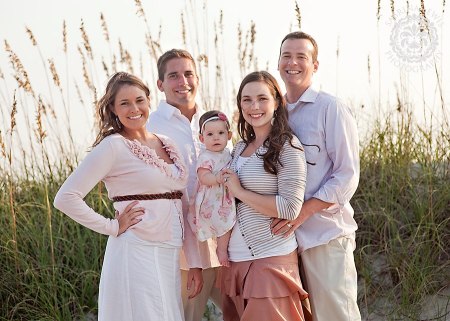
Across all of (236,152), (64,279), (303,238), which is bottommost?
(64,279)

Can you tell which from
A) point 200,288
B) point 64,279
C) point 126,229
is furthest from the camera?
point 64,279

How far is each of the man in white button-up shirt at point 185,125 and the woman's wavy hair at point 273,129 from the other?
16.5 inches

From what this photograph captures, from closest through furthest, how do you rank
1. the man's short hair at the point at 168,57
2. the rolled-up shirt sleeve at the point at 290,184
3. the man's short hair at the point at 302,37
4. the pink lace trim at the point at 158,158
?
the rolled-up shirt sleeve at the point at 290,184 < the pink lace trim at the point at 158,158 < the man's short hair at the point at 302,37 < the man's short hair at the point at 168,57

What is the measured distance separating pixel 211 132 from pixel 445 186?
247cm

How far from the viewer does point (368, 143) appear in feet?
20.3

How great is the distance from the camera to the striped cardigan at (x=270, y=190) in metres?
3.54

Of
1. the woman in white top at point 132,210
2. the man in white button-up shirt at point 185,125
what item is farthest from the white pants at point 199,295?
the woman in white top at point 132,210

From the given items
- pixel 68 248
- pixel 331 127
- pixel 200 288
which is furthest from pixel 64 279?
pixel 331 127

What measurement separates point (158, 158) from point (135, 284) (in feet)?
1.90

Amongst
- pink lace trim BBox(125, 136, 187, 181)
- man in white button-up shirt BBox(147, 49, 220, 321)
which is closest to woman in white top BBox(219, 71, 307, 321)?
pink lace trim BBox(125, 136, 187, 181)

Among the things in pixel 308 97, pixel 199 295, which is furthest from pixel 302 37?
pixel 199 295

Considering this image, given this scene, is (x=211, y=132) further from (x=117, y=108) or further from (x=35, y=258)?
(x=35, y=258)

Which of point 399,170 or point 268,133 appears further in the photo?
point 399,170

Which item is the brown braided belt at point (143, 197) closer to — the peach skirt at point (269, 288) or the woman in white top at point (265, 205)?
the woman in white top at point (265, 205)
